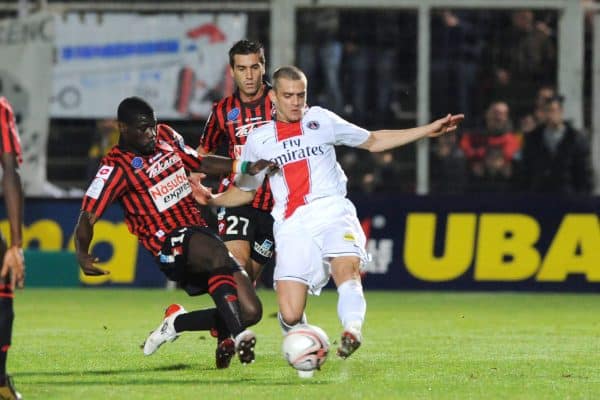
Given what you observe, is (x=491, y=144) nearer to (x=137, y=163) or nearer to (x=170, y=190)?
(x=170, y=190)

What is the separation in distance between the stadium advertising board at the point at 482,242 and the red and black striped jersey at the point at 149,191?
7.67 m

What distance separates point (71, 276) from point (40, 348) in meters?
7.25

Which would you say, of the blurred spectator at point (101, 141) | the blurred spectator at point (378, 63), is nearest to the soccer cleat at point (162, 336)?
the blurred spectator at point (101, 141)

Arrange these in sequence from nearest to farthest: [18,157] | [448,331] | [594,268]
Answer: [18,157] < [448,331] < [594,268]

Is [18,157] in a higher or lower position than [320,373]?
higher

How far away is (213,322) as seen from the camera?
367 inches

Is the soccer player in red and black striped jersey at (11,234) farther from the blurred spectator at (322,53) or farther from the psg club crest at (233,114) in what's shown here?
the blurred spectator at (322,53)

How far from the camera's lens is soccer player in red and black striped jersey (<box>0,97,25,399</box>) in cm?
663

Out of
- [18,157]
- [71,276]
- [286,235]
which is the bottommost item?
[71,276]

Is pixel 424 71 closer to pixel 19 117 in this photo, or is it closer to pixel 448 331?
pixel 19 117

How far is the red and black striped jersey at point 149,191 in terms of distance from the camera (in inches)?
357

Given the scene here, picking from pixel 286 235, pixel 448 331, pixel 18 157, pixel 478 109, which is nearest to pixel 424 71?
pixel 478 109

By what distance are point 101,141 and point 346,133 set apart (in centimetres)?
989

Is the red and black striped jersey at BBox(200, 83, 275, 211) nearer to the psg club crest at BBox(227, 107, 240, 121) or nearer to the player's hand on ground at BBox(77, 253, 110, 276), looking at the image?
the psg club crest at BBox(227, 107, 240, 121)
